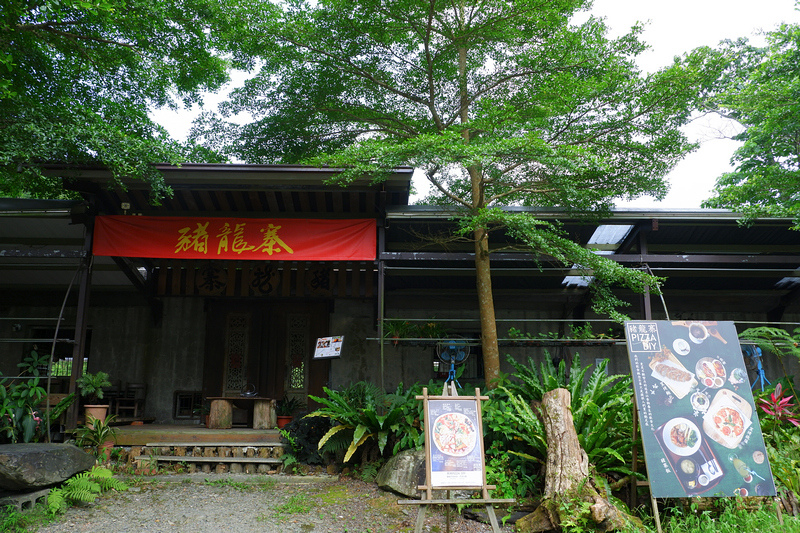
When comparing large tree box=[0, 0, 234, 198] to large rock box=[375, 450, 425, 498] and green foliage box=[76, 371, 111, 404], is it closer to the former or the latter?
green foliage box=[76, 371, 111, 404]

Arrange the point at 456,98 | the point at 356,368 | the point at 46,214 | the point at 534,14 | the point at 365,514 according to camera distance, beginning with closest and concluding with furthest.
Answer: the point at 365,514 → the point at 534,14 → the point at 46,214 → the point at 456,98 → the point at 356,368

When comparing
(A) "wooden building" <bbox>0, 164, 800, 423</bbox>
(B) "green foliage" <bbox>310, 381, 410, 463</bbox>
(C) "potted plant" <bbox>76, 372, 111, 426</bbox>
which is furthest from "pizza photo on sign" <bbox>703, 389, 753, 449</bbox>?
(C) "potted plant" <bbox>76, 372, 111, 426</bbox>

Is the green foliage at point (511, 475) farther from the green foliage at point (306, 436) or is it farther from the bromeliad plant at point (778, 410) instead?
the bromeliad plant at point (778, 410)

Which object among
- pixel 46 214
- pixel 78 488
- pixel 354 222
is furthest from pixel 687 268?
pixel 46 214

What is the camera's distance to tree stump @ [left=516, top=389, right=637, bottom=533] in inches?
212

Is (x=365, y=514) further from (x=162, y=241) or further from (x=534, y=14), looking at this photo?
(x=534, y=14)

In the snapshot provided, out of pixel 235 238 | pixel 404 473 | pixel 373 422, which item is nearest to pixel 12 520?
pixel 373 422

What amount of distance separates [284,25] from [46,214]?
5.26m

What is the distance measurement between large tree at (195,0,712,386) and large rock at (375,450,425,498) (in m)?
2.10

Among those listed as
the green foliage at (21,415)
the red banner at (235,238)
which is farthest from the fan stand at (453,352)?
the green foliage at (21,415)

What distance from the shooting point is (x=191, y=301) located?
12219mm

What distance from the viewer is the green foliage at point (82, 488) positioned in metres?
6.16

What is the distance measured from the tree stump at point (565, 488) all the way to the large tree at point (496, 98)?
97.2 inches

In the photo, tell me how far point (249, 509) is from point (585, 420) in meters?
4.23
